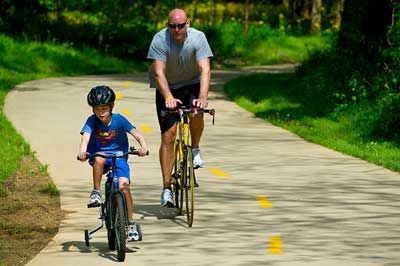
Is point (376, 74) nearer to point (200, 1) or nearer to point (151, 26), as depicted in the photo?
point (151, 26)

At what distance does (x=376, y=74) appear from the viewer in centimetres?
2320

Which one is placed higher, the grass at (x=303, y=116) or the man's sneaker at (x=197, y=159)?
the man's sneaker at (x=197, y=159)

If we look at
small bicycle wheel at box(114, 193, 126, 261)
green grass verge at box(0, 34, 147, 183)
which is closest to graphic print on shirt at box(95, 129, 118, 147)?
small bicycle wheel at box(114, 193, 126, 261)

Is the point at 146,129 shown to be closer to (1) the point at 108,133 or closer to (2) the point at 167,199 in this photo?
(2) the point at 167,199

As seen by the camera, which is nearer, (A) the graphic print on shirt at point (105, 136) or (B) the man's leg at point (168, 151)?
(A) the graphic print on shirt at point (105, 136)

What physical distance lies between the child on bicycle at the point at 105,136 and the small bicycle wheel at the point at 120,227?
38 cm

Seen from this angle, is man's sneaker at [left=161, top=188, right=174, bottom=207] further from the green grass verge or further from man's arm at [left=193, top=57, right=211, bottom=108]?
the green grass verge

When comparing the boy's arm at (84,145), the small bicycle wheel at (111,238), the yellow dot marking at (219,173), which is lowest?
the yellow dot marking at (219,173)

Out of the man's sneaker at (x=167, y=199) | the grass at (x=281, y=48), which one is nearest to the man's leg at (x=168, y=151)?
the man's sneaker at (x=167, y=199)

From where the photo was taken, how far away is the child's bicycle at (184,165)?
39.4ft

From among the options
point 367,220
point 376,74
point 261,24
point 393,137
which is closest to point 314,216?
point 367,220

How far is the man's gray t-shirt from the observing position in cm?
1251

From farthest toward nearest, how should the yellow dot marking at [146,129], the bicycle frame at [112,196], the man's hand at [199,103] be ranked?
the yellow dot marking at [146,129] → the man's hand at [199,103] → the bicycle frame at [112,196]

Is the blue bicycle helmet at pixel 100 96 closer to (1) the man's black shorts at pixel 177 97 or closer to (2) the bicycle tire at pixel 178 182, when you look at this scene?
(2) the bicycle tire at pixel 178 182
